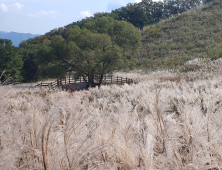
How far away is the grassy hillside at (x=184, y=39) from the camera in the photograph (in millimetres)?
30277

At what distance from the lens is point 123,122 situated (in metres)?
2.90

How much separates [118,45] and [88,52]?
4675mm

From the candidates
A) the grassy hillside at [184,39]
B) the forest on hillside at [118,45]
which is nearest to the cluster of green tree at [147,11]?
the forest on hillside at [118,45]

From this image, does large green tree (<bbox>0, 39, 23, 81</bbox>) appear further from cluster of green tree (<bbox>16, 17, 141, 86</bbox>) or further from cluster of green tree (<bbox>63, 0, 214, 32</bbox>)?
cluster of green tree (<bbox>63, 0, 214, 32</bbox>)

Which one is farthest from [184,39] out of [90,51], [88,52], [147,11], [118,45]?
[147,11]

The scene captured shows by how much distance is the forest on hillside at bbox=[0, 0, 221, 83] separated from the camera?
1894 centimetres

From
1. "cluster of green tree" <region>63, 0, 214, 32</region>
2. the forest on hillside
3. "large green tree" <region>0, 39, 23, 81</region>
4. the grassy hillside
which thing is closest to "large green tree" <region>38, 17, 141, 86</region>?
the forest on hillside

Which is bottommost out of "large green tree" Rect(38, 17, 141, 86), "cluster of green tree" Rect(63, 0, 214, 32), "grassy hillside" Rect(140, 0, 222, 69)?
"large green tree" Rect(38, 17, 141, 86)

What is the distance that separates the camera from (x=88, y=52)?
1841 cm

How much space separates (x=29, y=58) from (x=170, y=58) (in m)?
27.0

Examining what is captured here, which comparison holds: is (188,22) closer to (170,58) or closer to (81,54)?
(170,58)

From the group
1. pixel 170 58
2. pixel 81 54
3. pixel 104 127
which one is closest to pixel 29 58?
pixel 81 54

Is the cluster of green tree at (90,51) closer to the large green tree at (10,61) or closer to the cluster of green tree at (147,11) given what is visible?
the large green tree at (10,61)

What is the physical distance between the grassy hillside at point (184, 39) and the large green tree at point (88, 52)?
8704mm
